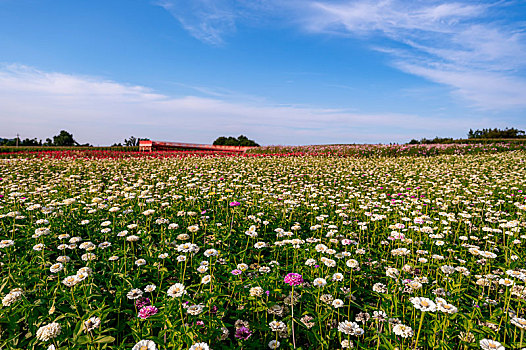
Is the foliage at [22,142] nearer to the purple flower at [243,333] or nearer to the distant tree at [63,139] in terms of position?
the distant tree at [63,139]

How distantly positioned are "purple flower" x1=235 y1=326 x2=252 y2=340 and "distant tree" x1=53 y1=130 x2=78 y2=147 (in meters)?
75.7

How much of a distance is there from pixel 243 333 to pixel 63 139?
78.5m

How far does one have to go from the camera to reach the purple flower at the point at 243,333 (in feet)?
7.20

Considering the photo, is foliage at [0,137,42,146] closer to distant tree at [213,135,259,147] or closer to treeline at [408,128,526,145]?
distant tree at [213,135,259,147]

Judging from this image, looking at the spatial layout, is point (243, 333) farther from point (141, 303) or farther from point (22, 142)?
point (22, 142)

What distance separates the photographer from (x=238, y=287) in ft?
8.82

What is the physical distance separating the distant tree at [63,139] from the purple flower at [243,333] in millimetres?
75700

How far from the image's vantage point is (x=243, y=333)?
224 centimetres

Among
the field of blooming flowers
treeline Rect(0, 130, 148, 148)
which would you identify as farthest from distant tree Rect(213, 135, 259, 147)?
the field of blooming flowers

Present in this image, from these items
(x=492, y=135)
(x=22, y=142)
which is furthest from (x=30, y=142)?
(x=492, y=135)

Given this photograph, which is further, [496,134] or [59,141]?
[59,141]

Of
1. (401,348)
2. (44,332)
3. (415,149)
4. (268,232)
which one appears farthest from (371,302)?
(415,149)

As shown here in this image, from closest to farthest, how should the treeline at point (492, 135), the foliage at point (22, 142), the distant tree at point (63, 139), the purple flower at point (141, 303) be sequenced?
the purple flower at point (141, 303), the treeline at point (492, 135), the foliage at point (22, 142), the distant tree at point (63, 139)

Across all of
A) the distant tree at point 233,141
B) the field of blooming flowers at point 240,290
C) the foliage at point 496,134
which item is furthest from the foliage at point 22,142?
the foliage at point 496,134
